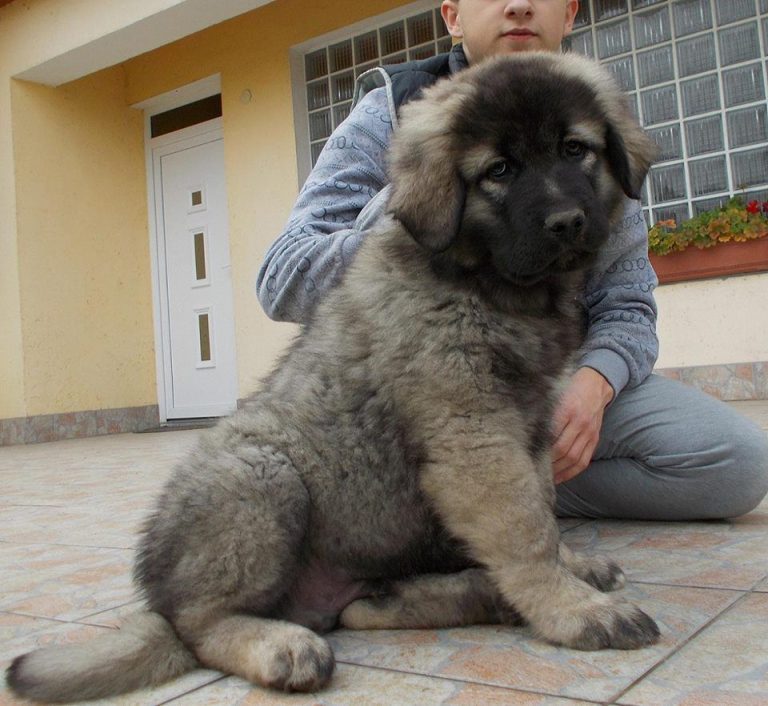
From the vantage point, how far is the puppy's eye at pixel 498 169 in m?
2.01

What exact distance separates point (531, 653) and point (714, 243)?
5.19 metres

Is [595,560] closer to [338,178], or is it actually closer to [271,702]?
[271,702]

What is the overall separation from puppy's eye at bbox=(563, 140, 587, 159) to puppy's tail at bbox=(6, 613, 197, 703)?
1357mm

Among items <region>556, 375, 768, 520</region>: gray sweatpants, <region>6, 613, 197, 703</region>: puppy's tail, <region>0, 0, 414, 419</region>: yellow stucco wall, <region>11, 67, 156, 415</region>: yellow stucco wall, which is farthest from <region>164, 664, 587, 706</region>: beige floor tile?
<region>11, 67, 156, 415</region>: yellow stucco wall

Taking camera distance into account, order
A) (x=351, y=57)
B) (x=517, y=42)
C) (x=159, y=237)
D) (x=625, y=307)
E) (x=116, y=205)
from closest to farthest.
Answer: (x=517, y=42), (x=625, y=307), (x=351, y=57), (x=116, y=205), (x=159, y=237)

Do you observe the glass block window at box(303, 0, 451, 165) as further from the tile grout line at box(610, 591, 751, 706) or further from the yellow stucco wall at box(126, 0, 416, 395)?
the tile grout line at box(610, 591, 751, 706)

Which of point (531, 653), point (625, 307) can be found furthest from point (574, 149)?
point (531, 653)

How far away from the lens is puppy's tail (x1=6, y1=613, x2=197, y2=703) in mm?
1641

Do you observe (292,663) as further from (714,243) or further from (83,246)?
(83,246)

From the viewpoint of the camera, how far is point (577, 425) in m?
2.57

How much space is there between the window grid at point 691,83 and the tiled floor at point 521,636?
3.94 metres

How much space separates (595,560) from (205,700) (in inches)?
40.8

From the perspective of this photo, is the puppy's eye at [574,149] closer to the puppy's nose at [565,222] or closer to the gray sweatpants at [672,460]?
the puppy's nose at [565,222]

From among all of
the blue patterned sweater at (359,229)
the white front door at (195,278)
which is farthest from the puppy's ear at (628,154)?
the white front door at (195,278)
